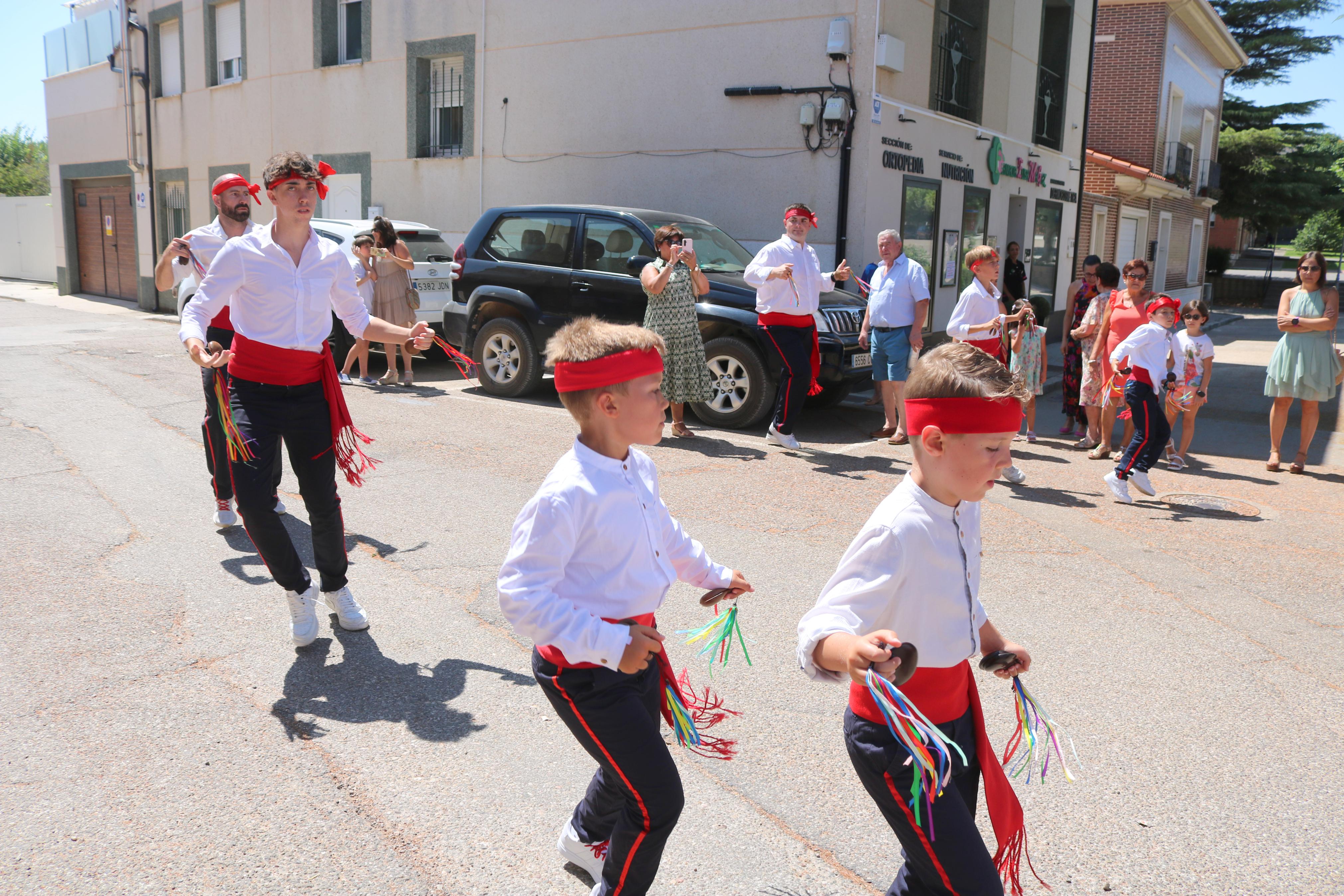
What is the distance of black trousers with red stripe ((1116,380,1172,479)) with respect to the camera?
7.18 metres

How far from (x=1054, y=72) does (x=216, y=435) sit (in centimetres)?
1760

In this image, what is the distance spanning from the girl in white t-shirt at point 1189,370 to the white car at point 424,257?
7.65m

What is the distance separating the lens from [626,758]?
89.1 inches

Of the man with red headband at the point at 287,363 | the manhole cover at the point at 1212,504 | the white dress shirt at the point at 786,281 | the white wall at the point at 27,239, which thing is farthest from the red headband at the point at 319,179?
the white wall at the point at 27,239

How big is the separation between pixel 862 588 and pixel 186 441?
7418 millimetres

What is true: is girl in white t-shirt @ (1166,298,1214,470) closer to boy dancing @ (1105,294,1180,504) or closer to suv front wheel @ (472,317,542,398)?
boy dancing @ (1105,294,1180,504)

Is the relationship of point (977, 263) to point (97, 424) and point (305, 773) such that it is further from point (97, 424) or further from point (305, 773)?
point (97, 424)

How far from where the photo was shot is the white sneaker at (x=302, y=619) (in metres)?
4.25

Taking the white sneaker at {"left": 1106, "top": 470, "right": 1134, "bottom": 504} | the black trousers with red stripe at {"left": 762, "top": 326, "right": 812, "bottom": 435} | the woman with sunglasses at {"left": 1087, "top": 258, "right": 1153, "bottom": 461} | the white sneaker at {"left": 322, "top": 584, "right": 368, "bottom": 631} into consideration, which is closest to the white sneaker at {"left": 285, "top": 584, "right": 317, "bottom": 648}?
the white sneaker at {"left": 322, "top": 584, "right": 368, "bottom": 631}

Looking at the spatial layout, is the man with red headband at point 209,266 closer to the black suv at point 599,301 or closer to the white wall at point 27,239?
the black suv at point 599,301

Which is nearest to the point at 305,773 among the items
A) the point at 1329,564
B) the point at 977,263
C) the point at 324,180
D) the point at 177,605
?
the point at 177,605

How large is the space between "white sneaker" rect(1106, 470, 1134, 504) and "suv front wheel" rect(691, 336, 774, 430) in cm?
309

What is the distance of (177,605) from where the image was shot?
470cm

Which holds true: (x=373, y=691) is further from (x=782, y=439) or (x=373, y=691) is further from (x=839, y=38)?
(x=839, y=38)
